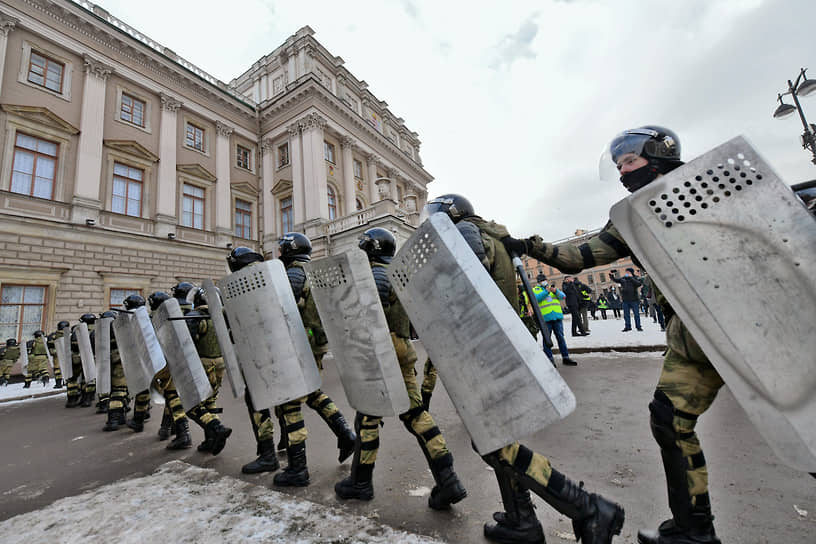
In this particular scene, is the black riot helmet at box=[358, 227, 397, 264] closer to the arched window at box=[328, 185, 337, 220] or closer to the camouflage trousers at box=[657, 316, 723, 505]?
the camouflage trousers at box=[657, 316, 723, 505]

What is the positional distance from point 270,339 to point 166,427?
9.81 feet

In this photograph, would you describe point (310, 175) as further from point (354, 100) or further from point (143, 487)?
point (143, 487)

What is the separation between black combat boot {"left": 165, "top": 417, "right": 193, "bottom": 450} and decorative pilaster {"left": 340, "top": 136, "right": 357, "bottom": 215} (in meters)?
17.9

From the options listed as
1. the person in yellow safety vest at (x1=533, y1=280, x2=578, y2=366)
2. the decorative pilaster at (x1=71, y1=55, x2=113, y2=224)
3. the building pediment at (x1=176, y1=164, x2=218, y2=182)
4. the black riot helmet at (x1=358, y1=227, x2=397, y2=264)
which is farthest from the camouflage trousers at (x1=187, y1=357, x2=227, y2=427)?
the building pediment at (x1=176, y1=164, x2=218, y2=182)

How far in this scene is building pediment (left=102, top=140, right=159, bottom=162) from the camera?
13992 millimetres

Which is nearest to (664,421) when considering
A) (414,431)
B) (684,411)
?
(684,411)

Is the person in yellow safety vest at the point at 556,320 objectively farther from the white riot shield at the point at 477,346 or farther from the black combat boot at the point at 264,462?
the white riot shield at the point at 477,346

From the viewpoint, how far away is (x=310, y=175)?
1862 cm

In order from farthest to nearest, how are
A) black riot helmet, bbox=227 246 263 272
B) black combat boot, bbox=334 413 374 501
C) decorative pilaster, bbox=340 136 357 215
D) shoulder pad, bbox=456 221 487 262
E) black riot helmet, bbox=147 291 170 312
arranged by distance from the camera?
decorative pilaster, bbox=340 136 357 215 → black riot helmet, bbox=147 291 170 312 → black riot helmet, bbox=227 246 263 272 → black combat boot, bbox=334 413 374 501 → shoulder pad, bbox=456 221 487 262

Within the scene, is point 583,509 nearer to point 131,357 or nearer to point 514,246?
point 514,246

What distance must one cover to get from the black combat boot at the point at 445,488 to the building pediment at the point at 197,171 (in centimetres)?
1895

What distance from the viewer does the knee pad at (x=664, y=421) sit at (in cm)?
147

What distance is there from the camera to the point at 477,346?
139cm

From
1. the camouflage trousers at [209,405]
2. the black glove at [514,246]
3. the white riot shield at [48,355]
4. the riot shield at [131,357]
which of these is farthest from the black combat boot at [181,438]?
the white riot shield at [48,355]
